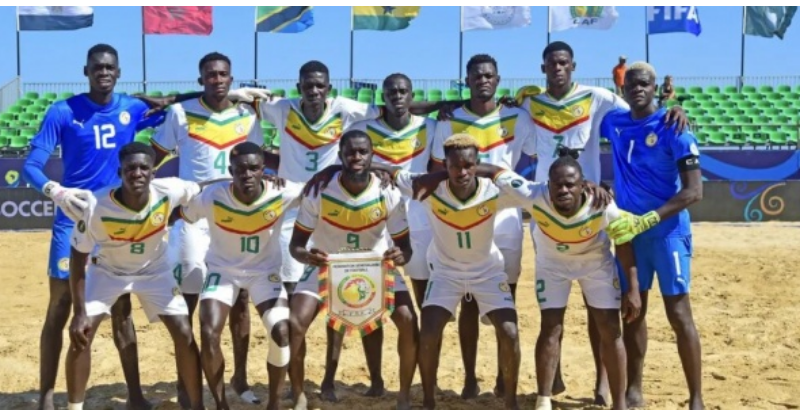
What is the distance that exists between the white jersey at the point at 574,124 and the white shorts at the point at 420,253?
3.41 feet

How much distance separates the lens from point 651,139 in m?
7.21

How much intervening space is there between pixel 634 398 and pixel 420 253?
202 centimetres

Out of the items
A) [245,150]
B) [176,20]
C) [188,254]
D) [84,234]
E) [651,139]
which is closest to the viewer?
[84,234]

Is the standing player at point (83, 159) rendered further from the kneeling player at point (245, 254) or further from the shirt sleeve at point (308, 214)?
the shirt sleeve at point (308, 214)

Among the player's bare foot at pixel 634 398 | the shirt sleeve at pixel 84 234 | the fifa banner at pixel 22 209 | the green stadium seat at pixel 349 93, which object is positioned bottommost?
the player's bare foot at pixel 634 398

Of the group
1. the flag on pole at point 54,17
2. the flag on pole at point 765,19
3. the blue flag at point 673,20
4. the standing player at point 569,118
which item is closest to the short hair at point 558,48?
the standing player at point 569,118

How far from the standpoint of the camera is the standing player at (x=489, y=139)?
25.7 ft

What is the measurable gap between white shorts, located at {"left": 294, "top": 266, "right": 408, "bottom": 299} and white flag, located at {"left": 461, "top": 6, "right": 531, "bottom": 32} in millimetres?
26136

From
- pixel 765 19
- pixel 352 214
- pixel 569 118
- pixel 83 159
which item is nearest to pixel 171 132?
pixel 83 159

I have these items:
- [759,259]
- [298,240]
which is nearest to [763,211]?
[759,259]

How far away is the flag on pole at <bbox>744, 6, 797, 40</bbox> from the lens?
3462 cm

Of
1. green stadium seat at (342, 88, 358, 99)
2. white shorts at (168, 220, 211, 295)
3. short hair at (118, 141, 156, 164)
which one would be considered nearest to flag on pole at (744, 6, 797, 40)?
green stadium seat at (342, 88, 358, 99)

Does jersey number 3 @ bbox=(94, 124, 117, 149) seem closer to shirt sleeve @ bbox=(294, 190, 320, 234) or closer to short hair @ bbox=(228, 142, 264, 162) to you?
short hair @ bbox=(228, 142, 264, 162)

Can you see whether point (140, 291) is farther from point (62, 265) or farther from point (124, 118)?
point (124, 118)
